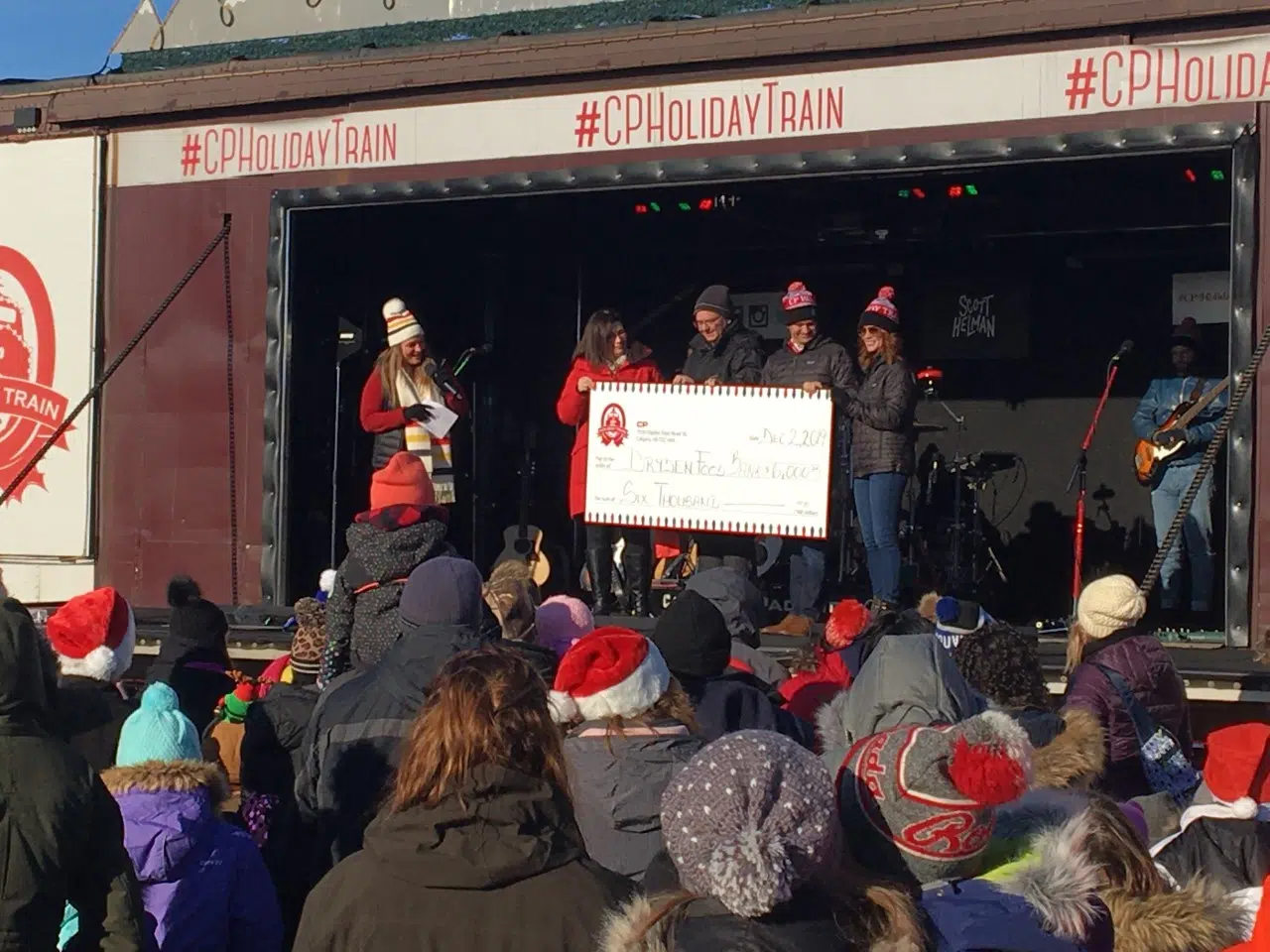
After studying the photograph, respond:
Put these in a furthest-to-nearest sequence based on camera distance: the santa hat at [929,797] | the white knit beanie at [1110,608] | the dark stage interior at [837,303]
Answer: the dark stage interior at [837,303]
the white knit beanie at [1110,608]
the santa hat at [929,797]

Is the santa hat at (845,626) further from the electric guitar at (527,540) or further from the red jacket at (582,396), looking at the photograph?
the electric guitar at (527,540)

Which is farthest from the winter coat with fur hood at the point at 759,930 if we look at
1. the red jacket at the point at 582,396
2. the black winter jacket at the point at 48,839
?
the red jacket at the point at 582,396

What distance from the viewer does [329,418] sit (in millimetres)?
10125

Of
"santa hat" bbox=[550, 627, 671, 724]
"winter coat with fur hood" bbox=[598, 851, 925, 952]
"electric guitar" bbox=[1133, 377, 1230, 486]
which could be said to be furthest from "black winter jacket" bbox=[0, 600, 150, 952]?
"electric guitar" bbox=[1133, 377, 1230, 486]

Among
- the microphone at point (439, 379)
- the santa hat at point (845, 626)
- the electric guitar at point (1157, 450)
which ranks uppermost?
the microphone at point (439, 379)

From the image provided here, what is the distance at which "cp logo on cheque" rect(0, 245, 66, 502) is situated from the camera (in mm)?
9805

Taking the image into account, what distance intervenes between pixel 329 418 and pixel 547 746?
7592mm

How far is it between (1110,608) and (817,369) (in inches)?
141

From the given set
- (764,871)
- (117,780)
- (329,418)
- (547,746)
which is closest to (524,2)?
(329,418)

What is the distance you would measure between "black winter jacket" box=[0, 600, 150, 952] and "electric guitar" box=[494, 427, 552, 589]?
7.36 metres

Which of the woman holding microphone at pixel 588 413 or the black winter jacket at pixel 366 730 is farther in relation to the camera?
the woman holding microphone at pixel 588 413

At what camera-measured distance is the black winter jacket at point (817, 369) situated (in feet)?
28.6

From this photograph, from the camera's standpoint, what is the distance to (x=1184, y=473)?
9289 millimetres

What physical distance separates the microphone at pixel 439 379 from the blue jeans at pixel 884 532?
8.11 feet
